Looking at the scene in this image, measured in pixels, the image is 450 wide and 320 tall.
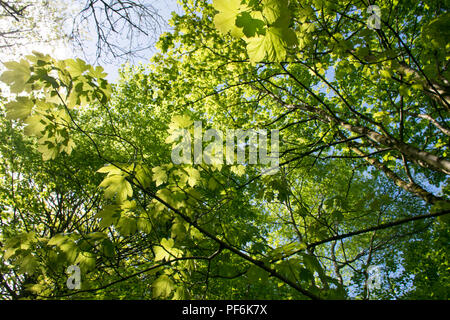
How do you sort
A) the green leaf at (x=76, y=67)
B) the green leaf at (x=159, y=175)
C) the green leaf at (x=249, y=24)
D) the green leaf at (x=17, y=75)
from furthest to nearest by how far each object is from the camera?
the green leaf at (x=159, y=175) < the green leaf at (x=76, y=67) < the green leaf at (x=17, y=75) < the green leaf at (x=249, y=24)

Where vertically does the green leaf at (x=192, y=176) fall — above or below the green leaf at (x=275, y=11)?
below

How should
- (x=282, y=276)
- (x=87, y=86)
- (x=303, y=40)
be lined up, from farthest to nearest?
(x=303, y=40)
(x=87, y=86)
(x=282, y=276)

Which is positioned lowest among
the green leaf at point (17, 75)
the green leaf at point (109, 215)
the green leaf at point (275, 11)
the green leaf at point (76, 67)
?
the green leaf at point (109, 215)

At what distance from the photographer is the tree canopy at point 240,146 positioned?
143 centimetres

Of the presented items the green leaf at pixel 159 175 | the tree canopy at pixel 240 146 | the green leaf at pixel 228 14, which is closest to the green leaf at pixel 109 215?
the tree canopy at pixel 240 146

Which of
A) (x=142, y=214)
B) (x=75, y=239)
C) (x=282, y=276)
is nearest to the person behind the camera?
(x=282, y=276)

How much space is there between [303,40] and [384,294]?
12142 millimetres

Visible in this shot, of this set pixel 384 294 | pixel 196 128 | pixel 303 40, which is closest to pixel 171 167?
pixel 196 128

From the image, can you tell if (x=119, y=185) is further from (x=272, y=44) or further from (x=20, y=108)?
(x=272, y=44)

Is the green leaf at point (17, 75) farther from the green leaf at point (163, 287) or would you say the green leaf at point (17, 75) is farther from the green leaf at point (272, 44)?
the green leaf at point (163, 287)

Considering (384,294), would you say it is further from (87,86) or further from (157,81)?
(87,86)

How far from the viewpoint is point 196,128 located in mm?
1682

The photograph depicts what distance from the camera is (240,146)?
2.89 meters

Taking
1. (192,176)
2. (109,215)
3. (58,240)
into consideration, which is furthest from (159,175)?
(58,240)
